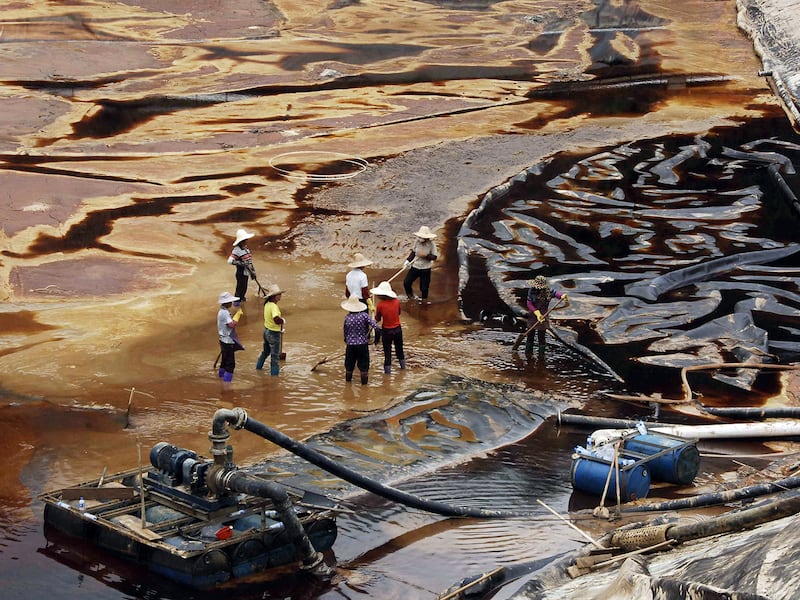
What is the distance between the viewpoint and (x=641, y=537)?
34.0 feet

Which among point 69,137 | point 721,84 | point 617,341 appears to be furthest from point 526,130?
point 617,341

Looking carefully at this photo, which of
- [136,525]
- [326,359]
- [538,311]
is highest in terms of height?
[538,311]

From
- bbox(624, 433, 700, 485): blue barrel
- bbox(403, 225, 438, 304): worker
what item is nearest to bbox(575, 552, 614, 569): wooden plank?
bbox(624, 433, 700, 485): blue barrel

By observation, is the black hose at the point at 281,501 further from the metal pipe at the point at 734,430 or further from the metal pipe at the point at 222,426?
the metal pipe at the point at 734,430

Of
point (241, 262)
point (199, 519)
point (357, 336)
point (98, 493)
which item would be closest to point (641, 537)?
point (199, 519)

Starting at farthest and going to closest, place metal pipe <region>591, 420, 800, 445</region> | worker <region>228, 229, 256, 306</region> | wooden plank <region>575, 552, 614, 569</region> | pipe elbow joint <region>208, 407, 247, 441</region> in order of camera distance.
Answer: worker <region>228, 229, 256, 306</region> → metal pipe <region>591, 420, 800, 445</region> → pipe elbow joint <region>208, 407, 247, 441</region> → wooden plank <region>575, 552, 614, 569</region>

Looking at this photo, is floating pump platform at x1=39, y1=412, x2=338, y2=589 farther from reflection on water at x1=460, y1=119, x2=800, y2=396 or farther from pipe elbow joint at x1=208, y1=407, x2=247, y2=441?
reflection on water at x1=460, y1=119, x2=800, y2=396

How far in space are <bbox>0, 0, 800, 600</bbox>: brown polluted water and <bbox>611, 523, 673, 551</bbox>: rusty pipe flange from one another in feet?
4.92

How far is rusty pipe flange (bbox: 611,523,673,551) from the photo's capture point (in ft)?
33.5

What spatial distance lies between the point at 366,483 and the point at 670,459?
3701mm

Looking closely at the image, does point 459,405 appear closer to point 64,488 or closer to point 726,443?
point 726,443

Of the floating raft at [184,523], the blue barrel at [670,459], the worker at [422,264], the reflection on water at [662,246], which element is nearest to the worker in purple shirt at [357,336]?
the worker at [422,264]

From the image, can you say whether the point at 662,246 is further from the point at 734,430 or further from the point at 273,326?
the point at 273,326

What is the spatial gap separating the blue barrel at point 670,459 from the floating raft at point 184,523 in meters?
3.85
